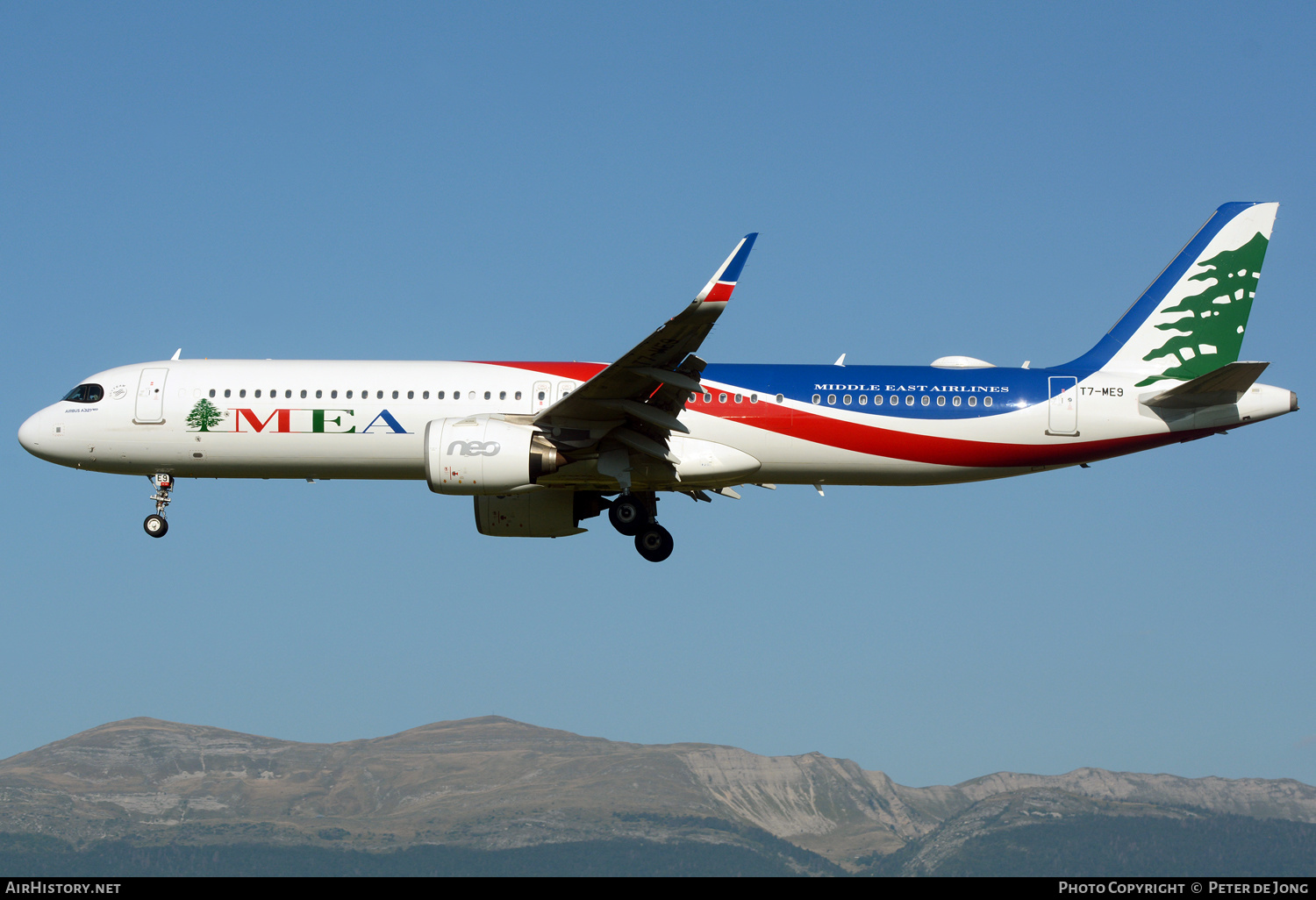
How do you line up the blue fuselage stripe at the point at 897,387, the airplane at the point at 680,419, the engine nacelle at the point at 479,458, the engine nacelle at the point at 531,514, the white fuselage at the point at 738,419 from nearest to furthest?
the engine nacelle at the point at 479,458, the airplane at the point at 680,419, the white fuselage at the point at 738,419, the blue fuselage stripe at the point at 897,387, the engine nacelle at the point at 531,514

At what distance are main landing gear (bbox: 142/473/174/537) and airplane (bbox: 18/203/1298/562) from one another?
4 cm

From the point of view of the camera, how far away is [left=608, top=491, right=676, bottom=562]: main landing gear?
105ft

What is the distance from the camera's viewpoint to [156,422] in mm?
31484

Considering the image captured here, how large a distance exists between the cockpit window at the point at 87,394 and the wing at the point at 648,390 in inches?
435

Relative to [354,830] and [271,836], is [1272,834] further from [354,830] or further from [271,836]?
[271,836]

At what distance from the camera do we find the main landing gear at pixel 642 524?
105ft

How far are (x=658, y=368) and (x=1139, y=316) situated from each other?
12.7 m

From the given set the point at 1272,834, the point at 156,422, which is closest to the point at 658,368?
the point at 156,422

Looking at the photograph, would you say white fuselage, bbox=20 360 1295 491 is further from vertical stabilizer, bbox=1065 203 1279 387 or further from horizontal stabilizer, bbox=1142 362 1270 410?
vertical stabilizer, bbox=1065 203 1279 387

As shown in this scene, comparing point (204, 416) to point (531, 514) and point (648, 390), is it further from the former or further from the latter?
point (648, 390)

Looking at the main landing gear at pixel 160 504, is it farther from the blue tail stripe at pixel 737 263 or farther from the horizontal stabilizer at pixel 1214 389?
the horizontal stabilizer at pixel 1214 389

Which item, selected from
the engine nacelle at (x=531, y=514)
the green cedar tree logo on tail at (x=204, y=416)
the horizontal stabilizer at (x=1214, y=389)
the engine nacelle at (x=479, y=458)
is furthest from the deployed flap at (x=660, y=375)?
the horizontal stabilizer at (x=1214, y=389)

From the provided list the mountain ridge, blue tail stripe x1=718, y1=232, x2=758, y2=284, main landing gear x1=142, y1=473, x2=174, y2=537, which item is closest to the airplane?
main landing gear x1=142, y1=473, x2=174, y2=537
